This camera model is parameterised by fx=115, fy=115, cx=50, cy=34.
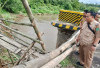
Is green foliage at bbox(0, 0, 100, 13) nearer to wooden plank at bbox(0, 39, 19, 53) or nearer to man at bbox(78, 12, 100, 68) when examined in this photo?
wooden plank at bbox(0, 39, 19, 53)

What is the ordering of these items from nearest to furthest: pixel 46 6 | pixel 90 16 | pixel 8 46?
pixel 8 46 → pixel 90 16 → pixel 46 6

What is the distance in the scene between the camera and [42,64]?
224cm

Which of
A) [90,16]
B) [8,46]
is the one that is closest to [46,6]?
[90,16]

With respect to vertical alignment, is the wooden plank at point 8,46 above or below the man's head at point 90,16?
below

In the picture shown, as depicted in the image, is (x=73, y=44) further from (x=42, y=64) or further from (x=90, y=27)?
(x=42, y=64)

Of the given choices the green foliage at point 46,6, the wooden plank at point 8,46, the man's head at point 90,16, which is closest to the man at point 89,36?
the man's head at point 90,16

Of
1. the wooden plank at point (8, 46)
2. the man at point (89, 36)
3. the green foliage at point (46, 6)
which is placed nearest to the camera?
the wooden plank at point (8, 46)

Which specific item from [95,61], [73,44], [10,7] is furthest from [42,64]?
[10,7]

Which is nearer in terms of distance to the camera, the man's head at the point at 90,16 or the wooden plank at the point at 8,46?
the wooden plank at the point at 8,46

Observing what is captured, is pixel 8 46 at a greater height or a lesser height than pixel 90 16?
lesser

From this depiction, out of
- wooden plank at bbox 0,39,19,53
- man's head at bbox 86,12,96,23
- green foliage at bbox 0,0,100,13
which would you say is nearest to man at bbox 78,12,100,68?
man's head at bbox 86,12,96,23

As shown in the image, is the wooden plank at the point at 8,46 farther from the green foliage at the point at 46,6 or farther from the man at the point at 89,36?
the green foliage at the point at 46,6

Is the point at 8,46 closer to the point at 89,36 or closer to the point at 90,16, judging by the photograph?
the point at 89,36

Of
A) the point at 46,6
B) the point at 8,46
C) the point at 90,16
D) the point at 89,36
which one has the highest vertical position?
the point at 90,16
